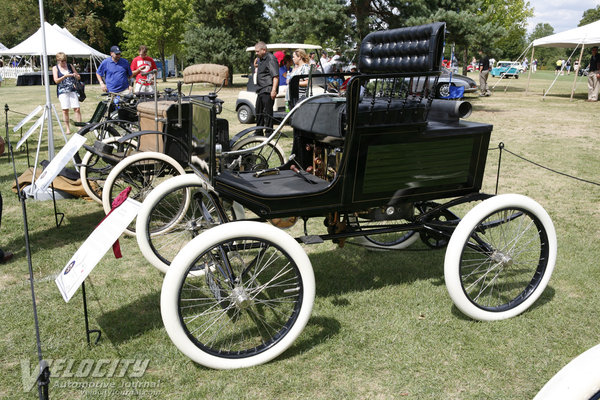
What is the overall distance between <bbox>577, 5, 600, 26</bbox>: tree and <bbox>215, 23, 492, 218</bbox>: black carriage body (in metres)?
94.1

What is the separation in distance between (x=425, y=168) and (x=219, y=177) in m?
1.35

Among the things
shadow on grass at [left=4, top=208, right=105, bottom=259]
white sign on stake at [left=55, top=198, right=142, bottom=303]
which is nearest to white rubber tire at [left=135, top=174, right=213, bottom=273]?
white sign on stake at [left=55, top=198, right=142, bottom=303]

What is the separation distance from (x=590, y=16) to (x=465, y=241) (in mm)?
100419

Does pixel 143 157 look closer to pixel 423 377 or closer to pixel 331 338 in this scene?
pixel 331 338

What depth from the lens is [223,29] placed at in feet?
89.9

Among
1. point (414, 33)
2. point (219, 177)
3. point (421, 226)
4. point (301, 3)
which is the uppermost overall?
point (301, 3)

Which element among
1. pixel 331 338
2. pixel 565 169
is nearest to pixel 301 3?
pixel 565 169

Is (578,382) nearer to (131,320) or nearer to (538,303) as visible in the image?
(538,303)

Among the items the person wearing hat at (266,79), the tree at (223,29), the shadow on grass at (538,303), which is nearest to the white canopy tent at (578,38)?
the person wearing hat at (266,79)

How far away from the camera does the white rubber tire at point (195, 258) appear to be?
2.51 meters

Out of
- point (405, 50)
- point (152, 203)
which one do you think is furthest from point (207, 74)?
point (405, 50)

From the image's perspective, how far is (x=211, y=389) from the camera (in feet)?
8.47

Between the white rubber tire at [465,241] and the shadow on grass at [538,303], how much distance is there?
0.45 feet

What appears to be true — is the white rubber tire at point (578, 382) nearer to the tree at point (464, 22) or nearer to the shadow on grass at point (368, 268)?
the shadow on grass at point (368, 268)
